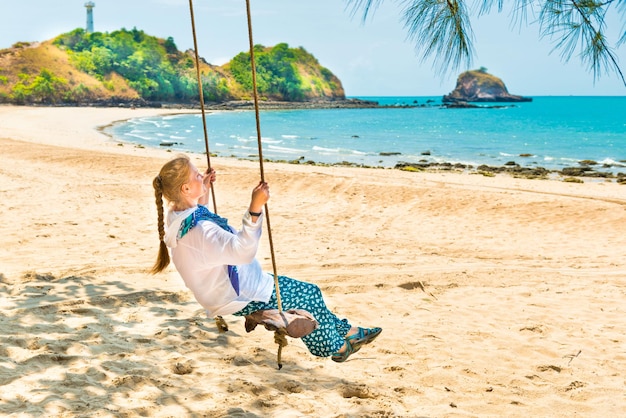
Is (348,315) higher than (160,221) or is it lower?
lower

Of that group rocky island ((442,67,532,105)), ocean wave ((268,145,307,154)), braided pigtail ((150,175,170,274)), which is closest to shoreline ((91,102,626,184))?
ocean wave ((268,145,307,154))

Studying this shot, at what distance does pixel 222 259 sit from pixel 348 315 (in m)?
2.56

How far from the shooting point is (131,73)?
9344cm

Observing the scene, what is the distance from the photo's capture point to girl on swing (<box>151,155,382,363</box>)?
3064mm

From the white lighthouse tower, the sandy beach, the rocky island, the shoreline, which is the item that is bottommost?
the shoreline

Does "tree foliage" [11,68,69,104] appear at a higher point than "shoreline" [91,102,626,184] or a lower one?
higher

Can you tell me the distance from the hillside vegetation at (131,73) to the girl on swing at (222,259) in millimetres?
74431

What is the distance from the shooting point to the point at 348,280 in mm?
6656

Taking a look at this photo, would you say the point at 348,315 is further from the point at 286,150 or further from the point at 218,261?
the point at 286,150

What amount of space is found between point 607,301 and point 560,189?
8912 mm

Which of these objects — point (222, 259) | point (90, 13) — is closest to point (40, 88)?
point (90, 13)

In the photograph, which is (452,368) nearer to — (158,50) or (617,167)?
(617,167)

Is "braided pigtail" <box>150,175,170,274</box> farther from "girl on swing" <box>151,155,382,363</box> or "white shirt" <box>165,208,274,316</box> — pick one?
"white shirt" <box>165,208,274,316</box>

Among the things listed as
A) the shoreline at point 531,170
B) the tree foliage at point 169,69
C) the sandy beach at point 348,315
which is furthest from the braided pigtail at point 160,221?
the tree foliage at point 169,69
